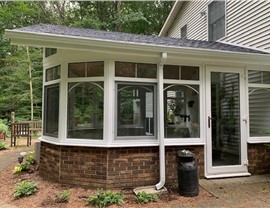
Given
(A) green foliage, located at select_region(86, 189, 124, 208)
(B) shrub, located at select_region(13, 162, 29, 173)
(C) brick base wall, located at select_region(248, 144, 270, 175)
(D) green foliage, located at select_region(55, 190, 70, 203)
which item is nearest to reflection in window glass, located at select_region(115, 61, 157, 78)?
(A) green foliage, located at select_region(86, 189, 124, 208)

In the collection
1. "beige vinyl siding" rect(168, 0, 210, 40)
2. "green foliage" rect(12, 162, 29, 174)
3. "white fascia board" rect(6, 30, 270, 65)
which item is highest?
"beige vinyl siding" rect(168, 0, 210, 40)

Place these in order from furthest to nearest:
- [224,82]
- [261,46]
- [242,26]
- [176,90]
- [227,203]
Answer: [242,26] < [261,46] < [224,82] < [176,90] < [227,203]

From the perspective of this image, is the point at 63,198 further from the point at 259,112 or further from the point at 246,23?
the point at 246,23

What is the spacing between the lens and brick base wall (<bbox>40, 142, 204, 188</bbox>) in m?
4.29

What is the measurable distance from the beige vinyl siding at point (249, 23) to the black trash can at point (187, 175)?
382cm

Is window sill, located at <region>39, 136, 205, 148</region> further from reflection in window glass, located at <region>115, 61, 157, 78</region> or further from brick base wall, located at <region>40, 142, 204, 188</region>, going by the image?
reflection in window glass, located at <region>115, 61, 157, 78</region>

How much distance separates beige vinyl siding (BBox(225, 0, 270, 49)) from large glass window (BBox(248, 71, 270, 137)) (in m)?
1.15

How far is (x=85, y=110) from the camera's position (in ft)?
14.9

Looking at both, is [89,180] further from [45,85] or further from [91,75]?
[45,85]

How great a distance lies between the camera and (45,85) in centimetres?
520

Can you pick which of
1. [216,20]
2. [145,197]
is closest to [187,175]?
[145,197]

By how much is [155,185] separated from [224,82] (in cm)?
263

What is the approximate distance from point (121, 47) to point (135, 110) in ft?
3.92

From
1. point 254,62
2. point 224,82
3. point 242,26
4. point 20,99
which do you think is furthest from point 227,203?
point 20,99
